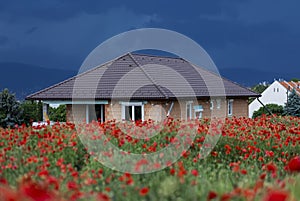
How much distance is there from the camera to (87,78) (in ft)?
82.6

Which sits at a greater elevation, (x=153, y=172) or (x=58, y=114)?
(x=58, y=114)

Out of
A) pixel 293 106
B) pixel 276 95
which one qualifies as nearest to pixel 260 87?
pixel 276 95

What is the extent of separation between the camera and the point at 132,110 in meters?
22.2

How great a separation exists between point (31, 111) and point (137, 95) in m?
11.6

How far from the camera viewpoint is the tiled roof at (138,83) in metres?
22.9

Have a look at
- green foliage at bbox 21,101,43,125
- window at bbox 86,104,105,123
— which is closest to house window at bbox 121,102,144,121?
window at bbox 86,104,105,123

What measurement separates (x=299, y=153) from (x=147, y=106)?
1567 centimetres

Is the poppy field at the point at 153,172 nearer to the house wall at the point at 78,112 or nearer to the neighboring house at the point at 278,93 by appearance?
the house wall at the point at 78,112

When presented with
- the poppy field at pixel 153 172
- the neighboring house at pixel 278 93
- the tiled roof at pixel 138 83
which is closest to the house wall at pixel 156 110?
the tiled roof at pixel 138 83

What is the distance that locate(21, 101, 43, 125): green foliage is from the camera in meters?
29.5

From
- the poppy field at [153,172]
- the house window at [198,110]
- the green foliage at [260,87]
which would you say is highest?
the green foliage at [260,87]

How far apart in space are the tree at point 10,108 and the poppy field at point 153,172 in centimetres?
2266

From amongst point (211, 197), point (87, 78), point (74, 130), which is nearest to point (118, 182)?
point (211, 197)

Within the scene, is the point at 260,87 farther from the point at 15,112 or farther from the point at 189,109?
the point at 15,112
